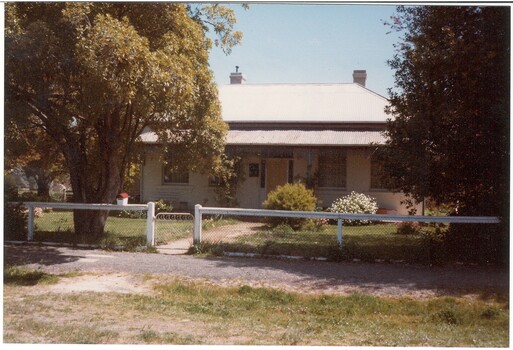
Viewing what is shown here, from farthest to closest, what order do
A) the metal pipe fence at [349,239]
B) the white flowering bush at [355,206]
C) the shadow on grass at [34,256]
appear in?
the white flowering bush at [355,206] → the metal pipe fence at [349,239] → the shadow on grass at [34,256]

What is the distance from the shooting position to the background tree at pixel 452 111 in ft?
25.7

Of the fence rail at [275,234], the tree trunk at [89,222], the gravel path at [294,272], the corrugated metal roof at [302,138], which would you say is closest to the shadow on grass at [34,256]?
the gravel path at [294,272]

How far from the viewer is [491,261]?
28.7ft

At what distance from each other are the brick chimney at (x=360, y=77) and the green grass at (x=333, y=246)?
12.1 meters

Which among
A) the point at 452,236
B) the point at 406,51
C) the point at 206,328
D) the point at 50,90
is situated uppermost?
the point at 406,51

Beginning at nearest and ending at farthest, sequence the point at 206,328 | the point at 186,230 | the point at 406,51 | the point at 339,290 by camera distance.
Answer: the point at 206,328, the point at 339,290, the point at 406,51, the point at 186,230

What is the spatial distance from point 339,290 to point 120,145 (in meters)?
6.55

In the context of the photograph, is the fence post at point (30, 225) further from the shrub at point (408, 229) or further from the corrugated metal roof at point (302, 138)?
the shrub at point (408, 229)

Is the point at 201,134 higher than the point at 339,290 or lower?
higher

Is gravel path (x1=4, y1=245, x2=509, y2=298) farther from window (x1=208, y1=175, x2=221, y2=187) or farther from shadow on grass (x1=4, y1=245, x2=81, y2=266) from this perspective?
window (x1=208, y1=175, x2=221, y2=187)

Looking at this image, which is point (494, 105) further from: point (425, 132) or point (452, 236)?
point (452, 236)

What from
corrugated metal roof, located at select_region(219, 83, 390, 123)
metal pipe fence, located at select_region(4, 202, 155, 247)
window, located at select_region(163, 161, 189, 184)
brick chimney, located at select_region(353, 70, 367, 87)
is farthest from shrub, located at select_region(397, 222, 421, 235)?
brick chimney, located at select_region(353, 70, 367, 87)

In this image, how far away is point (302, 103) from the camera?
66.6ft

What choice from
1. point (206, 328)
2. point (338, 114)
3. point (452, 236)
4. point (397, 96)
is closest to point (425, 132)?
point (397, 96)
